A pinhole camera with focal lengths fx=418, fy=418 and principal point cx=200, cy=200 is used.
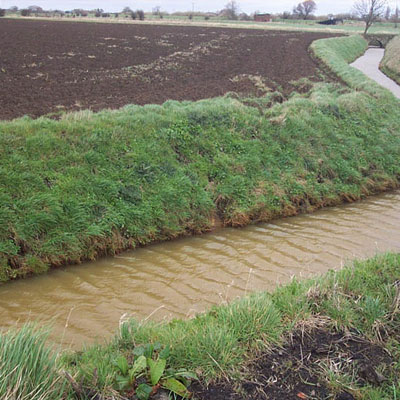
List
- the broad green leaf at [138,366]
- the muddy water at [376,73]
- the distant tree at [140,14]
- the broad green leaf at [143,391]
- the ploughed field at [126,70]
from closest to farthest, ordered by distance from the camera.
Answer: the broad green leaf at [143,391] < the broad green leaf at [138,366] < the ploughed field at [126,70] < the muddy water at [376,73] < the distant tree at [140,14]

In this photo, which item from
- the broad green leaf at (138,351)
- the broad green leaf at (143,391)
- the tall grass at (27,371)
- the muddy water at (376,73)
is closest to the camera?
the tall grass at (27,371)

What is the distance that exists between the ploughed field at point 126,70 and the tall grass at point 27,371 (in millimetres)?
9143

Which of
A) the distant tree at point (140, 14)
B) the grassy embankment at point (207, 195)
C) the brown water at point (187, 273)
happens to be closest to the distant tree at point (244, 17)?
the distant tree at point (140, 14)

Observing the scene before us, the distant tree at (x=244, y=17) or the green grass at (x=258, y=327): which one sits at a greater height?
the distant tree at (x=244, y=17)

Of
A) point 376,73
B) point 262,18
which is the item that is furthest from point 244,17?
point 376,73

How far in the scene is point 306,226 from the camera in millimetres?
8133

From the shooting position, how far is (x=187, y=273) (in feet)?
20.4

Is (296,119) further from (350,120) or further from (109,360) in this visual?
(109,360)

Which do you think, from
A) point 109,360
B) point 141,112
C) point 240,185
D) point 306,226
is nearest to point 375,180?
point 306,226

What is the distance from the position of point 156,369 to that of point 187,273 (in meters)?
3.29

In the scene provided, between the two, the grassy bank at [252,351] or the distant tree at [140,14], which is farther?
the distant tree at [140,14]

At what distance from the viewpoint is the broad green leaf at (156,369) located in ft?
9.48

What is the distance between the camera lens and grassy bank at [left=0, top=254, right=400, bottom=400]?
2811 mm

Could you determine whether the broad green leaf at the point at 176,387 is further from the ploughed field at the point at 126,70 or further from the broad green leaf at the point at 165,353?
the ploughed field at the point at 126,70
